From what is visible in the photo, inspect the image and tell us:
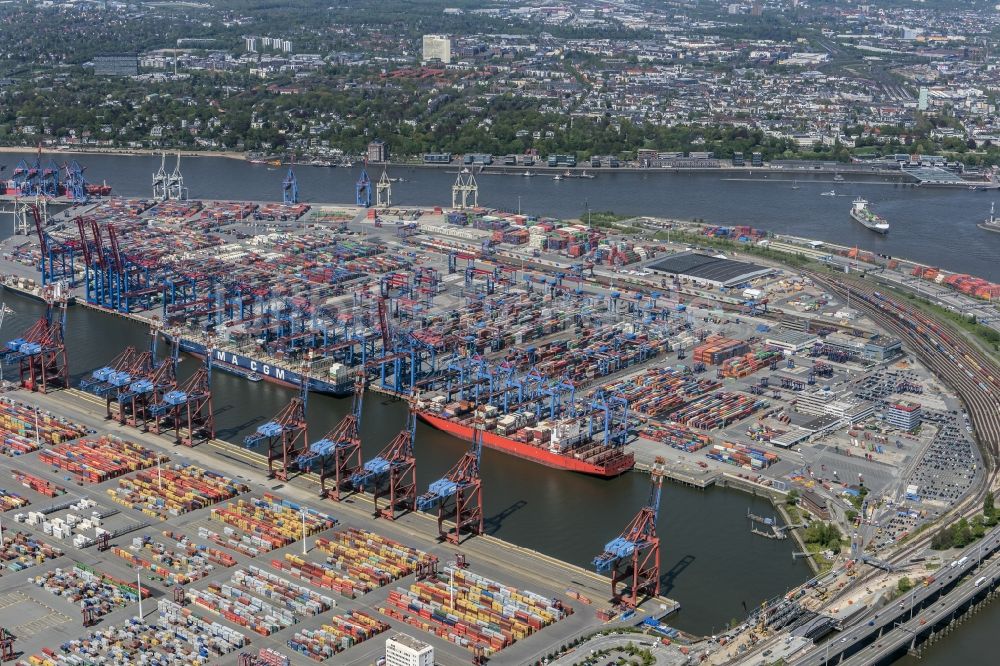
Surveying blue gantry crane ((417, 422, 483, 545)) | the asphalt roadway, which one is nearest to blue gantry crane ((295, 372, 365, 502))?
the asphalt roadway

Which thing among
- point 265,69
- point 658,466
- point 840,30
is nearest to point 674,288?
point 658,466

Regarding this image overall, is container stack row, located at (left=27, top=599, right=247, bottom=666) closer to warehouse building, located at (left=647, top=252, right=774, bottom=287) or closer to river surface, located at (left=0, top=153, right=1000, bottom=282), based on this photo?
warehouse building, located at (left=647, top=252, right=774, bottom=287)

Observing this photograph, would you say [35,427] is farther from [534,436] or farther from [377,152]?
[377,152]

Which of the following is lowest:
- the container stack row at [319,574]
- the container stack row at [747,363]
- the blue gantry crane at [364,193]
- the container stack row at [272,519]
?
the container stack row at [319,574]

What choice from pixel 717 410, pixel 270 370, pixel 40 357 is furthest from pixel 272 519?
pixel 717 410

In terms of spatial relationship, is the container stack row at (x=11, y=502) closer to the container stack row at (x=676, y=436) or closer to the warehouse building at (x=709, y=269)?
the container stack row at (x=676, y=436)

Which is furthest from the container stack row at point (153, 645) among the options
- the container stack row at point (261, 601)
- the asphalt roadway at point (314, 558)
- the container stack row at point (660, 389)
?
the container stack row at point (660, 389)

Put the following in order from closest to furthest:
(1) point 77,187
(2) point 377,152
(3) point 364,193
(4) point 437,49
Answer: (1) point 77,187 → (3) point 364,193 → (2) point 377,152 → (4) point 437,49
